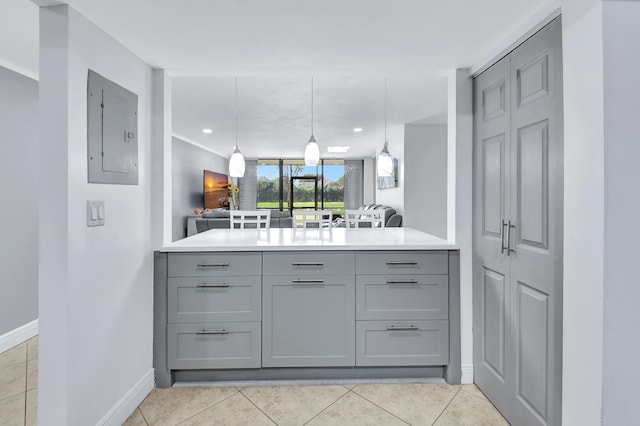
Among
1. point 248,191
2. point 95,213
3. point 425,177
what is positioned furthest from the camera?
point 248,191

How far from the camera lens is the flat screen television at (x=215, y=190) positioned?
27.7 ft

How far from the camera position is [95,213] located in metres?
1.72

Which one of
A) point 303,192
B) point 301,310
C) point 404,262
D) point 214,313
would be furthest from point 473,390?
point 303,192

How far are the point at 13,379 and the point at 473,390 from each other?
315cm

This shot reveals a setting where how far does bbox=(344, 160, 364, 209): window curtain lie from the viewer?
33.8 feet

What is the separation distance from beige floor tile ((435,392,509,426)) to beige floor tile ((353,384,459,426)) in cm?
4

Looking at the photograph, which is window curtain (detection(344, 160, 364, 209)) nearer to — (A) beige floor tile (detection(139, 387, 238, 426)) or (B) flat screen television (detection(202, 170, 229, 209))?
(B) flat screen television (detection(202, 170, 229, 209))

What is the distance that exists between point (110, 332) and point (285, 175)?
9.10 meters

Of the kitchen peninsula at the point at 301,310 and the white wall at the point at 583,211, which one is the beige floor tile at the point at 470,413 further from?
the white wall at the point at 583,211

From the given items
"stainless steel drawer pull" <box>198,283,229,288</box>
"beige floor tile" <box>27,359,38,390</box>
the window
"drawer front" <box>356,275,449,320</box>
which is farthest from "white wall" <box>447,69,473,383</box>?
the window

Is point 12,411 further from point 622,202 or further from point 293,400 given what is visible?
point 622,202

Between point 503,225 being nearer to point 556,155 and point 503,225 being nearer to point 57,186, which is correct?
point 556,155

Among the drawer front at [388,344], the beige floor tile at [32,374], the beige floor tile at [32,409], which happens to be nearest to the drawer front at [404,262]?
the drawer front at [388,344]

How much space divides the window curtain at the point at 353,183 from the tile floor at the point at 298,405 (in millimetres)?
8253
